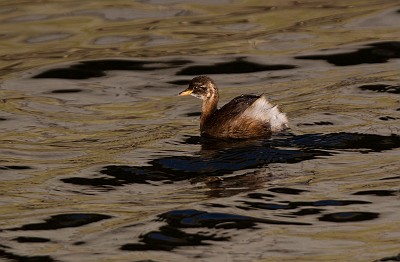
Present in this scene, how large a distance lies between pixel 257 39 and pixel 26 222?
8140 millimetres

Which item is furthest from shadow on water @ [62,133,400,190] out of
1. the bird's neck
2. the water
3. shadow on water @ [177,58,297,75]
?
shadow on water @ [177,58,297,75]

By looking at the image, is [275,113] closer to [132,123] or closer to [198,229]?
[132,123]

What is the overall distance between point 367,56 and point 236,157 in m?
5.01

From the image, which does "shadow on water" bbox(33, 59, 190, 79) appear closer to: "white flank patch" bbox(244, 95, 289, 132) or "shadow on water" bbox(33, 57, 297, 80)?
"shadow on water" bbox(33, 57, 297, 80)

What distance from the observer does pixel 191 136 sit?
476 inches

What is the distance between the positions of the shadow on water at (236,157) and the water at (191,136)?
3 centimetres

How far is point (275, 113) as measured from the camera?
11.7 meters

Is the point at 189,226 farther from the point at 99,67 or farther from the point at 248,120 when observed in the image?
the point at 99,67

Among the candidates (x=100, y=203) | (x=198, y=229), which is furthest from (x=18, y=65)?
(x=198, y=229)

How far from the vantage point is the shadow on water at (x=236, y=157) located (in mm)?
10250

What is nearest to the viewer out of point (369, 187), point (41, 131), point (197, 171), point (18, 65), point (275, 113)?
point (369, 187)

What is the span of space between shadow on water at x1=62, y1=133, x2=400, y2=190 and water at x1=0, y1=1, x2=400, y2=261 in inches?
1.1

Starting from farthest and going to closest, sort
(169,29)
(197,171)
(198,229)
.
Answer: (169,29) < (197,171) < (198,229)

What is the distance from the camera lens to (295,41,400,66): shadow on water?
49.3 ft
